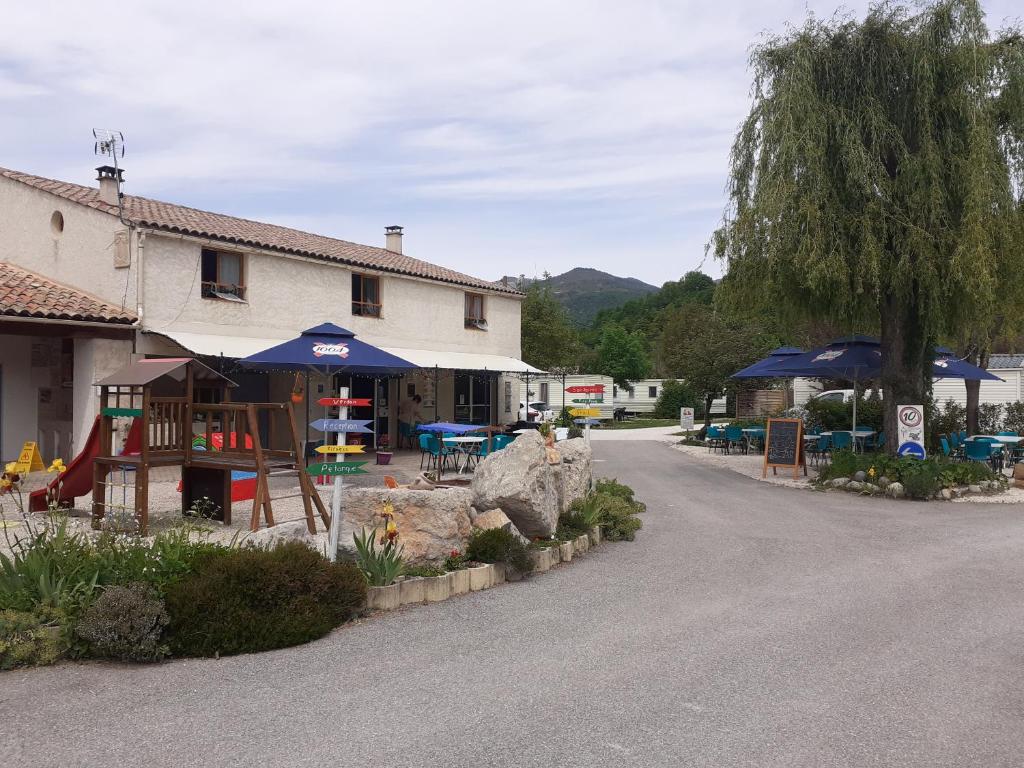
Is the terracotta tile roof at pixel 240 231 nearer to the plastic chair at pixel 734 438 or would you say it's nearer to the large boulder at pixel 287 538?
the plastic chair at pixel 734 438

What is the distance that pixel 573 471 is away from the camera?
33.9 feet

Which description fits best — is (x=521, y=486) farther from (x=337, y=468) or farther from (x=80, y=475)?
(x=80, y=475)

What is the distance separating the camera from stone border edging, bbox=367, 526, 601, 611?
677 centimetres

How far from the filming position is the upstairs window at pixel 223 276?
649 inches

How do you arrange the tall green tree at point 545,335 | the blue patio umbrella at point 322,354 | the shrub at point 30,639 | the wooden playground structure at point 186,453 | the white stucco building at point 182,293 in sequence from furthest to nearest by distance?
1. the tall green tree at point 545,335
2. the white stucco building at point 182,293
3. the blue patio umbrella at point 322,354
4. the wooden playground structure at point 186,453
5. the shrub at point 30,639

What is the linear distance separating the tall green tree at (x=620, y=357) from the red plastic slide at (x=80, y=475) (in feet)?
149

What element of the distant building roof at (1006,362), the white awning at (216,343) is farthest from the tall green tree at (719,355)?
the white awning at (216,343)

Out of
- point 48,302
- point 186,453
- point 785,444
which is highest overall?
point 48,302

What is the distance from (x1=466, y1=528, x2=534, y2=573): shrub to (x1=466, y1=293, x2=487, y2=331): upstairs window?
15821mm

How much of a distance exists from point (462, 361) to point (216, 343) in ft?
23.8

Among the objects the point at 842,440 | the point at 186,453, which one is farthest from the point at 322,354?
the point at 842,440

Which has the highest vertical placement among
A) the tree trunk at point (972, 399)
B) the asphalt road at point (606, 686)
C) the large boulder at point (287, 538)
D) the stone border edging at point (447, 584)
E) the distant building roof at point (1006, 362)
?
the distant building roof at point (1006, 362)

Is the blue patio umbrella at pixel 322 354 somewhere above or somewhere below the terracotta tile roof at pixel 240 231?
below

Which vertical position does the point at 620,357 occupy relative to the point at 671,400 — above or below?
above
